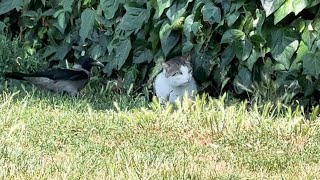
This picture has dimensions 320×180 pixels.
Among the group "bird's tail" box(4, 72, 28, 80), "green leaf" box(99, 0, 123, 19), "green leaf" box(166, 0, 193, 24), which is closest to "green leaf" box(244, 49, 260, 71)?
"green leaf" box(166, 0, 193, 24)

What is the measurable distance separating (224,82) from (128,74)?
1.06 meters

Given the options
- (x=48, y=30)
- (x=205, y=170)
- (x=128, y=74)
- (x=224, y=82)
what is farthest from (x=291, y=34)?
(x=48, y=30)

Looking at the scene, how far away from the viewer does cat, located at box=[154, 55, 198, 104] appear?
664 centimetres

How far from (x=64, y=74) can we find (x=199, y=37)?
1253 millimetres

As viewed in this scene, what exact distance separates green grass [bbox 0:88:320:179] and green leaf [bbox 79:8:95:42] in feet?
4.41

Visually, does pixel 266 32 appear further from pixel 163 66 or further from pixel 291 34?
pixel 163 66

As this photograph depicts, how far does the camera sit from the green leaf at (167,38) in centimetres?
678

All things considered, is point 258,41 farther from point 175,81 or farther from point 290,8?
point 175,81

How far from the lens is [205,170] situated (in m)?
4.33

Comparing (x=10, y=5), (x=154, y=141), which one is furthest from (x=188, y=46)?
(x=10, y=5)

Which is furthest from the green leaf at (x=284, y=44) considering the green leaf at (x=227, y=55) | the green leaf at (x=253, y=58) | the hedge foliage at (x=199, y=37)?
the green leaf at (x=227, y=55)

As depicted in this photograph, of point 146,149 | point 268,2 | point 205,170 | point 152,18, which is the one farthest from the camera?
point 152,18

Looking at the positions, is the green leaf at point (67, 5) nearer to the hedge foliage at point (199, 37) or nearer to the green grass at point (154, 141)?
the hedge foliage at point (199, 37)

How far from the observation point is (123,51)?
7.21 m
